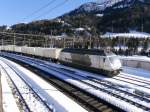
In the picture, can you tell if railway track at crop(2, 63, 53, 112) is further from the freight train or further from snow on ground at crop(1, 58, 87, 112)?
the freight train

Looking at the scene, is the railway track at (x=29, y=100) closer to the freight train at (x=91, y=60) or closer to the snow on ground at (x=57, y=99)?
the snow on ground at (x=57, y=99)

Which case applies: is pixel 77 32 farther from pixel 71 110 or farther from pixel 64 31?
pixel 71 110

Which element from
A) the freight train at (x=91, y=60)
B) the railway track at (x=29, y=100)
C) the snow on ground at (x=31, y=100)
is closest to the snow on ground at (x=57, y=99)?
the railway track at (x=29, y=100)

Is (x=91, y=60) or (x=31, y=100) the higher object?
(x=91, y=60)

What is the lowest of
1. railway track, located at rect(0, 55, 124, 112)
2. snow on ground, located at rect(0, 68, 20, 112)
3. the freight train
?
railway track, located at rect(0, 55, 124, 112)

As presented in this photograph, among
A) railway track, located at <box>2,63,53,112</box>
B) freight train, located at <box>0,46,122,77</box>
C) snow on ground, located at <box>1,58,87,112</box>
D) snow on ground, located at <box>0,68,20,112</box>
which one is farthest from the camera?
freight train, located at <box>0,46,122,77</box>

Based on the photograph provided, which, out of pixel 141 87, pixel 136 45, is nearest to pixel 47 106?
pixel 141 87

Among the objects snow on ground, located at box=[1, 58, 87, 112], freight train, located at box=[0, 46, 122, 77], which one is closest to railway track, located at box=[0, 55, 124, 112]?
snow on ground, located at box=[1, 58, 87, 112]

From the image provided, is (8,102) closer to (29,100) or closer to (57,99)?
(29,100)

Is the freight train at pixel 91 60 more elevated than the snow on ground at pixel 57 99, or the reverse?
the freight train at pixel 91 60

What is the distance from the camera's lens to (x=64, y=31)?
196875mm

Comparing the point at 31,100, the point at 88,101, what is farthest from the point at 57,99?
the point at 88,101

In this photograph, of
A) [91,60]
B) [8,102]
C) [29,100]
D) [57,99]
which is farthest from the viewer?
[91,60]

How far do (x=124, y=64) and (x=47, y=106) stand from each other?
28441 millimetres
